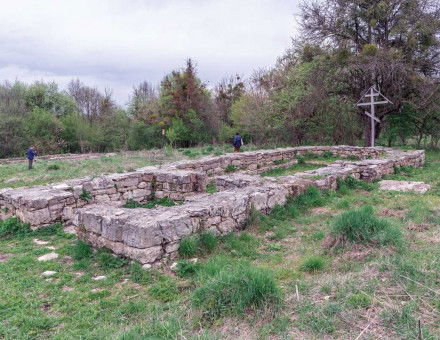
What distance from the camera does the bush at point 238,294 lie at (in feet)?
11.2

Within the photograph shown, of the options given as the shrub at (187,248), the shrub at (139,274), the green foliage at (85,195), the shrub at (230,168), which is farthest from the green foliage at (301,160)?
the shrub at (139,274)

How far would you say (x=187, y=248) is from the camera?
512 centimetres

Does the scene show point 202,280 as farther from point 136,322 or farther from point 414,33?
point 414,33

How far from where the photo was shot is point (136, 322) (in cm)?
355

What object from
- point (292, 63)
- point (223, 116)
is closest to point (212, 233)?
point (292, 63)

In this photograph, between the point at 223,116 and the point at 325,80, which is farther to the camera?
the point at 223,116

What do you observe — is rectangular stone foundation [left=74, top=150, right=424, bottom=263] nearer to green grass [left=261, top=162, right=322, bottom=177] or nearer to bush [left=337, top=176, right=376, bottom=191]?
bush [left=337, top=176, right=376, bottom=191]

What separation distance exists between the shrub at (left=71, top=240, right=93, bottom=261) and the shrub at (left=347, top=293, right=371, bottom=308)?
389cm

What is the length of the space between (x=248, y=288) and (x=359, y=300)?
3.53 feet

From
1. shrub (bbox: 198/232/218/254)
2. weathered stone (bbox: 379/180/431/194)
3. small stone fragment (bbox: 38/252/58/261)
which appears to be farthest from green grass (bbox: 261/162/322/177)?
small stone fragment (bbox: 38/252/58/261)

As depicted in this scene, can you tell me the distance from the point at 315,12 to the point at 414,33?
4818 mm

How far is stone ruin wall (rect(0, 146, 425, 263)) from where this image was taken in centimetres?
503

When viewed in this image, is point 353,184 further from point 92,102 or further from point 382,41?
point 92,102

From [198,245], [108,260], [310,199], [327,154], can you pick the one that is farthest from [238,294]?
[327,154]
